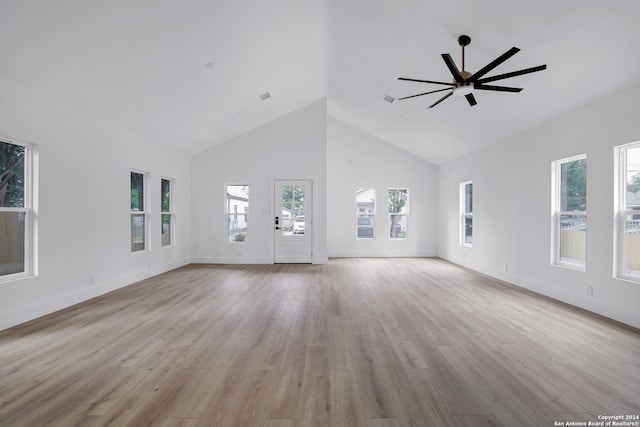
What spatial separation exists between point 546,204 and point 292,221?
507 cm

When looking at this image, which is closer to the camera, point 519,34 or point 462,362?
point 462,362

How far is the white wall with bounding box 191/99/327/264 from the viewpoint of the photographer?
7969 mm

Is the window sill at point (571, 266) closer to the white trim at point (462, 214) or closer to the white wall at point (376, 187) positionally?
A: the white trim at point (462, 214)

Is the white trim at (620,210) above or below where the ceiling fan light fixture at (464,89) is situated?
below

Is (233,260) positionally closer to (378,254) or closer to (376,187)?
(378,254)

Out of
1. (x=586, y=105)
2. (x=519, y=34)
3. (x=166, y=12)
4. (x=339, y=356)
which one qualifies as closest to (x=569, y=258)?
(x=586, y=105)

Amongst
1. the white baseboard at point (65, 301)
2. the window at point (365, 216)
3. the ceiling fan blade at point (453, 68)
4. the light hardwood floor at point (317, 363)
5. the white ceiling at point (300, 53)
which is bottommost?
the light hardwood floor at point (317, 363)

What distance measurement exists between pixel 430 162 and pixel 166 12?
7677mm

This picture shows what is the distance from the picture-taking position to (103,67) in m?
3.87

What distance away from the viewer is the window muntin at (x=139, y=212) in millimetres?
5891

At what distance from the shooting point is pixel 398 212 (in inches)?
374

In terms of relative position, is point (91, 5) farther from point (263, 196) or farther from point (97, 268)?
point (263, 196)

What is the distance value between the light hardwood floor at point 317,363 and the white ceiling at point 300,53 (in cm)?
276

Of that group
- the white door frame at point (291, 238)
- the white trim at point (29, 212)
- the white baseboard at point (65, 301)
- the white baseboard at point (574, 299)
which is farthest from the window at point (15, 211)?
the white baseboard at point (574, 299)
